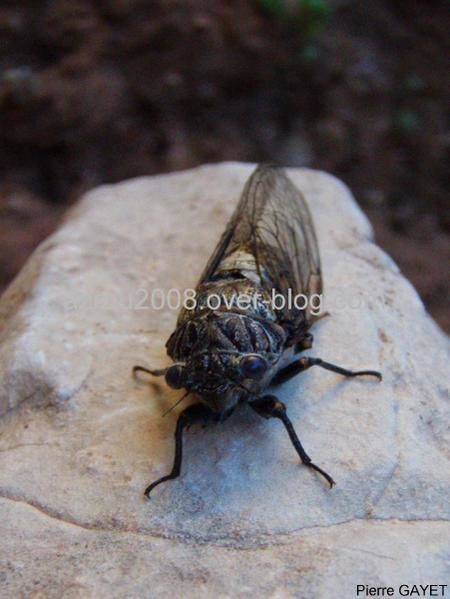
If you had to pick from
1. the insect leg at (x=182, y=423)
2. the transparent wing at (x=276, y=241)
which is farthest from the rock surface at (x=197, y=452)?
the transparent wing at (x=276, y=241)

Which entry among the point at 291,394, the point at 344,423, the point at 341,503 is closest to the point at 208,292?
the point at 291,394

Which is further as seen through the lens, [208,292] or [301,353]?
[301,353]

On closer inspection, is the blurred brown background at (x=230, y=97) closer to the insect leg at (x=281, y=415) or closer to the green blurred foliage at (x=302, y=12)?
the green blurred foliage at (x=302, y=12)

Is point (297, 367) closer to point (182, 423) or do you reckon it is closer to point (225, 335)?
point (225, 335)

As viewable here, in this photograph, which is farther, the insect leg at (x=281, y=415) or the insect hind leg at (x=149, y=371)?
the insect hind leg at (x=149, y=371)

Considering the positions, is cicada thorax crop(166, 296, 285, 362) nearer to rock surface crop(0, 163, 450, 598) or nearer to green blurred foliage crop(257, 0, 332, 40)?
rock surface crop(0, 163, 450, 598)

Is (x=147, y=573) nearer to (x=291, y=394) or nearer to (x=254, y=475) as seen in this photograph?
(x=254, y=475)

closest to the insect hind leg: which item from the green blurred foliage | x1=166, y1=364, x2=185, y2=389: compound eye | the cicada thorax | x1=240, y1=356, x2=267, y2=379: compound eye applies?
the cicada thorax
